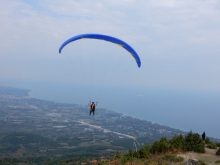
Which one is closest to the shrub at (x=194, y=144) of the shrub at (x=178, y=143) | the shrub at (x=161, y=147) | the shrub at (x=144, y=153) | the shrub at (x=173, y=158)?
the shrub at (x=178, y=143)

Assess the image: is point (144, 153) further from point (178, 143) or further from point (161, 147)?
point (178, 143)

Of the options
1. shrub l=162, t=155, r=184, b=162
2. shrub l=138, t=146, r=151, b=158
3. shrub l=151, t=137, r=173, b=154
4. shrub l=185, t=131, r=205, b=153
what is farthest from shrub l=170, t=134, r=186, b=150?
shrub l=162, t=155, r=184, b=162

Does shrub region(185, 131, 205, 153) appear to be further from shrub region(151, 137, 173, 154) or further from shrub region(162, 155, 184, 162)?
shrub region(162, 155, 184, 162)

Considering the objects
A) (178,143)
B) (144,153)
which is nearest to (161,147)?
(144,153)

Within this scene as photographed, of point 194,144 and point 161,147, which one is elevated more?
point 194,144

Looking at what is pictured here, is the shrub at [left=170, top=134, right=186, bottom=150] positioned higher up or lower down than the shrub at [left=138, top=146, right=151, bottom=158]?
higher up

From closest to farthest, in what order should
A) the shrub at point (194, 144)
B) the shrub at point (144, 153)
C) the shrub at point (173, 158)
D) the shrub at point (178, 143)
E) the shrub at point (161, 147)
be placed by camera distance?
1. the shrub at point (173, 158)
2. the shrub at point (144, 153)
3. the shrub at point (161, 147)
4. the shrub at point (178, 143)
5. the shrub at point (194, 144)

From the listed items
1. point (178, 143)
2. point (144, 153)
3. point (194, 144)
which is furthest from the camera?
point (194, 144)

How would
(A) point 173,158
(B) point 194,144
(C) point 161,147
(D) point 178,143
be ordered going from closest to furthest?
1. (A) point 173,158
2. (C) point 161,147
3. (D) point 178,143
4. (B) point 194,144

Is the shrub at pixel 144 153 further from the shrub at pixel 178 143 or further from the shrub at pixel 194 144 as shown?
the shrub at pixel 194 144

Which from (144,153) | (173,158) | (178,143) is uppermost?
(178,143)

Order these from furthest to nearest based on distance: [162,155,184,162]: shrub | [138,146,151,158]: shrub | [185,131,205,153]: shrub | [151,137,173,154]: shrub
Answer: [185,131,205,153]: shrub < [151,137,173,154]: shrub < [138,146,151,158]: shrub < [162,155,184,162]: shrub

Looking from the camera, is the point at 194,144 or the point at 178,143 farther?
the point at 194,144
